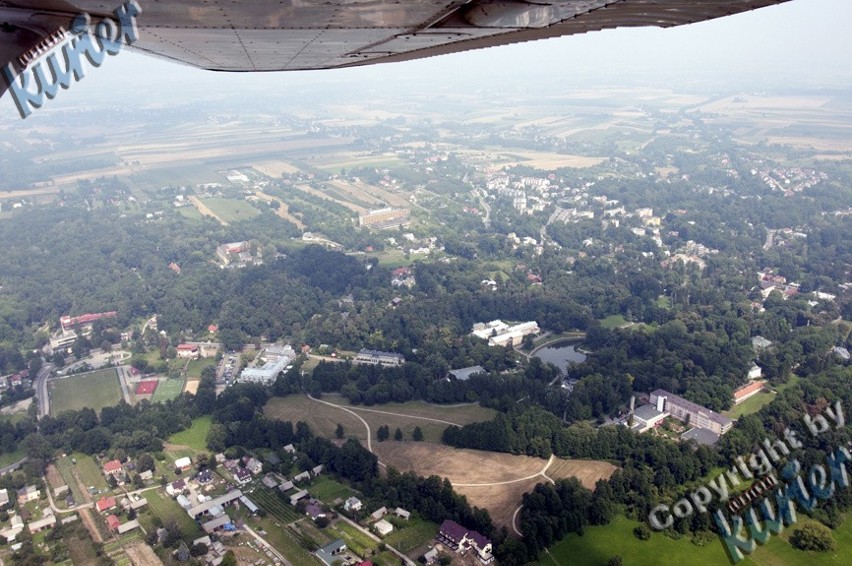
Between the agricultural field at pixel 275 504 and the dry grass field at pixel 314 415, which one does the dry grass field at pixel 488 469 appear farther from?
the agricultural field at pixel 275 504

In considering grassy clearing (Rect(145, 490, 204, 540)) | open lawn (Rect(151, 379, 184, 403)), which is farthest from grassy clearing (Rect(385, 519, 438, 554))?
open lawn (Rect(151, 379, 184, 403))

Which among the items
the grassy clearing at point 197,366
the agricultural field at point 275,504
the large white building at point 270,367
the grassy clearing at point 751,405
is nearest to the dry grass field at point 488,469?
the agricultural field at point 275,504

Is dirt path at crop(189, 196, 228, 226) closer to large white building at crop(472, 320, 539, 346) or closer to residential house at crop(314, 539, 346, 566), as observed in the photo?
large white building at crop(472, 320, 539, 346)

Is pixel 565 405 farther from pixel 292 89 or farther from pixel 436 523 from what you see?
pixel 292 89

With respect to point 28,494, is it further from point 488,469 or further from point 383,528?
point 488,469

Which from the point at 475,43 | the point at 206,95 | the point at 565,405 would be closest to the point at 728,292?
the point at 565,405

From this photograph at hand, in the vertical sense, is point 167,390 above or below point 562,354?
above

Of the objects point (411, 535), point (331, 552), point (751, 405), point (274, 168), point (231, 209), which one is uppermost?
point (274, 168)

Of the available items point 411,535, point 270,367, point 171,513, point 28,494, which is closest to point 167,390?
point 270,367
